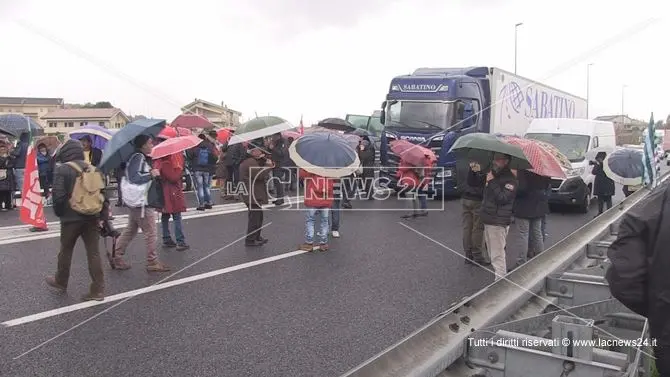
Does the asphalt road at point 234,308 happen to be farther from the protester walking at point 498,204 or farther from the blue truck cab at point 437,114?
the blue truck cab at point 437,114

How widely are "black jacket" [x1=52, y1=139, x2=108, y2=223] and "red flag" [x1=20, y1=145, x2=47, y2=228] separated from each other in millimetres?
4117

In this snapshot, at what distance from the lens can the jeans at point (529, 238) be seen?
23.9 feet

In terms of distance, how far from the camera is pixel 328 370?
4.22 metres

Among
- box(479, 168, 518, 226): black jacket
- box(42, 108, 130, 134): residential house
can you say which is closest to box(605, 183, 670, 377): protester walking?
box(479, 168, 518, 226): black jacket

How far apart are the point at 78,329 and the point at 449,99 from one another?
39.4 feet

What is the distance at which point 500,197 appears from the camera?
6070 millimetres

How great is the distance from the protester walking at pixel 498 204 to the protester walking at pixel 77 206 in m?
4.38

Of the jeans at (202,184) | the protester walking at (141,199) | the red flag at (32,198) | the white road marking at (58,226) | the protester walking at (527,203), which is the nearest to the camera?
the protester walking at (141,199)

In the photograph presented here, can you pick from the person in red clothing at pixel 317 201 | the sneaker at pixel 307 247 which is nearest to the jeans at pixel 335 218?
the person in red clothing at pixel 317 201

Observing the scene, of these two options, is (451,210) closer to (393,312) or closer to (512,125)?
(512,125)

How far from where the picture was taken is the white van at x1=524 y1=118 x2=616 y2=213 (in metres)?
12.8

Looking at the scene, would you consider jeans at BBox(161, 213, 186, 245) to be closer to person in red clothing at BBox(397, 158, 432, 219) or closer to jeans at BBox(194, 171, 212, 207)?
jeans at BBox(194, 171, 212, 207)

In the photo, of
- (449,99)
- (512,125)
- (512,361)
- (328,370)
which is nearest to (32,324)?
(328,370)

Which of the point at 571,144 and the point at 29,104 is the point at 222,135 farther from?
the point at 29,104
